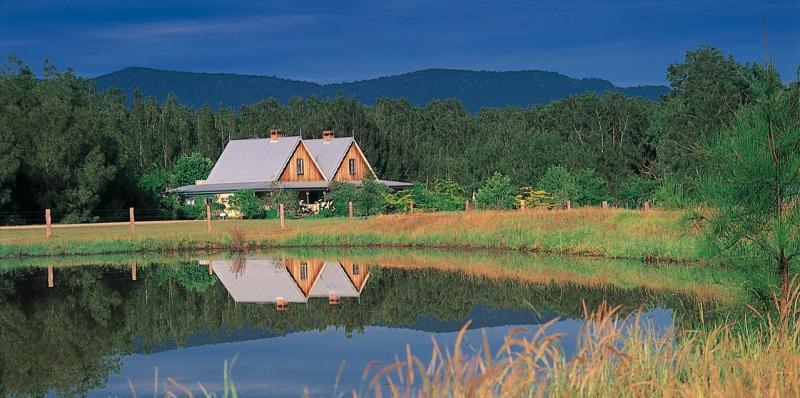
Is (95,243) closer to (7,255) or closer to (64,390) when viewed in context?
(7,255)

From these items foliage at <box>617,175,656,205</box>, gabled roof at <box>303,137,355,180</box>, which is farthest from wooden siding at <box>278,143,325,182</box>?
foliage at <box>617,175,656,205</box>

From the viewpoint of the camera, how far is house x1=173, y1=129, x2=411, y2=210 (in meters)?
56.8

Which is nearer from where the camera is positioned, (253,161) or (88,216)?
(88,216)

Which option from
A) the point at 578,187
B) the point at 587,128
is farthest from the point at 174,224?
the point at 587,128

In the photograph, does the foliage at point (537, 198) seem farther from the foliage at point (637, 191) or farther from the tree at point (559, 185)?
the foliage at point (637, 191)

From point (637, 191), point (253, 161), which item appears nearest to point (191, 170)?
point (253, 161)

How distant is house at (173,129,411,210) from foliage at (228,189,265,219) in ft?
13.9

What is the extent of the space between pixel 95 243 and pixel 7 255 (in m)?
2.74

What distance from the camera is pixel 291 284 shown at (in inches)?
903

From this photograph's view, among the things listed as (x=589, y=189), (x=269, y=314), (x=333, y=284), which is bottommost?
(x=269, y=314)

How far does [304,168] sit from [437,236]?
27179 millimetres

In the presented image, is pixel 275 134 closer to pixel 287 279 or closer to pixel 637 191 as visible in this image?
pixel 637 191

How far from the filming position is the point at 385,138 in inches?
2908

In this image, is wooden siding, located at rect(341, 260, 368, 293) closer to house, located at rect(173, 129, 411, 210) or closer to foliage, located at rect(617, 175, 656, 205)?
foliage, located at rect(617, 175, 656, 205)
